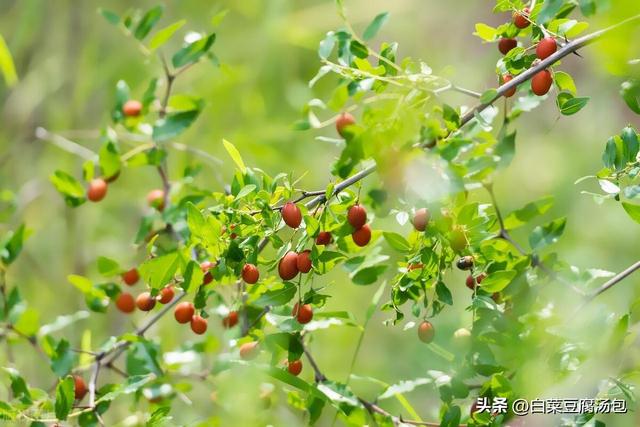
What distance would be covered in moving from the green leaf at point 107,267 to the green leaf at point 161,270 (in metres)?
0.25

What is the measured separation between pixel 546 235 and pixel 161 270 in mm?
349

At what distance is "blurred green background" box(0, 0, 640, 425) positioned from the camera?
180 cm

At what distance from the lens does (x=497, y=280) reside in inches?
27.6

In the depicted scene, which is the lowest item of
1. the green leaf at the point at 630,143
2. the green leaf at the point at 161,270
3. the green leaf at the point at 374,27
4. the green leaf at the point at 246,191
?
the green leaf at the point at 161,270

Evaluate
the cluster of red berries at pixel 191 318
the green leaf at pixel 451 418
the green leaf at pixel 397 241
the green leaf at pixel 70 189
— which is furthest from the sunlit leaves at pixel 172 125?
the green leaf at pixel 451 418

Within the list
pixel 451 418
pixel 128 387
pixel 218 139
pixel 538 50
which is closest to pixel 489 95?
pixel 538 50

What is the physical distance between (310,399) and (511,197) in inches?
53.6

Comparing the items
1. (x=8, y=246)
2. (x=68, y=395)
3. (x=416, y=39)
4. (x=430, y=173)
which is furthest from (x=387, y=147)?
(x=416, y=39)

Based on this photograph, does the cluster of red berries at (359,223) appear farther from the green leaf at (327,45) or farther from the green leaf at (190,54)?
the green leaf at (190,54)

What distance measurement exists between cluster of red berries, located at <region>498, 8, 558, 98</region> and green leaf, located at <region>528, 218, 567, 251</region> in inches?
5.3

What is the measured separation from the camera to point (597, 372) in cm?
71

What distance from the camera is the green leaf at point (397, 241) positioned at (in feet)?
2.39

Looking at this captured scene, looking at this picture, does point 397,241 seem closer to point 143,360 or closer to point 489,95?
point 489,95

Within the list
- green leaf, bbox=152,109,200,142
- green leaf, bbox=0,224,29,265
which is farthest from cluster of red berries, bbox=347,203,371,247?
green leaf, bbox=0,224,29,265
